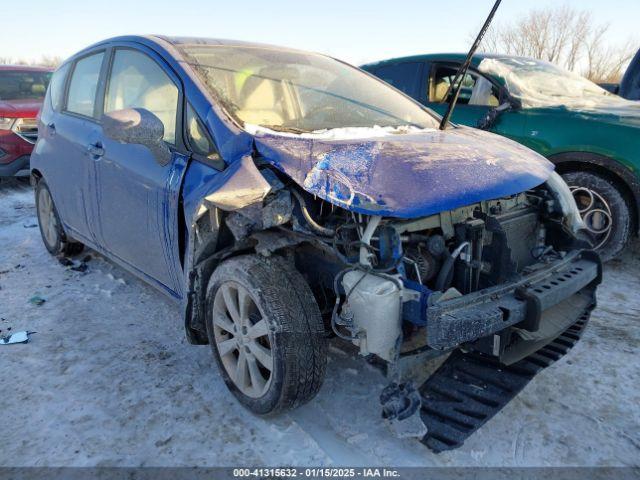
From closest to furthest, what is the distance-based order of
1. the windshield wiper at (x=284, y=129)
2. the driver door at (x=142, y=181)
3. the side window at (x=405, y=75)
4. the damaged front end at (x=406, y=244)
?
1. the damaged front end at (x=406, y=244)
2. the windshield wiper at (x=284, y=129)
3. the driver door at (x=142, y=181)
4. the side window at (x=405, y=75)

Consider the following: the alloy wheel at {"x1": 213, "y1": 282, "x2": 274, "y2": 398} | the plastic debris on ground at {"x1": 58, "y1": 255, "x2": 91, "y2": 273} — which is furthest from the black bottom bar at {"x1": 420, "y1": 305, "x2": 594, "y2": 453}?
the plastic debris on ground at {"x1": 58, "y1": 255, "x2": 91, "y2": 273}

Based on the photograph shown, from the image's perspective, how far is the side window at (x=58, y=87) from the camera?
415cm

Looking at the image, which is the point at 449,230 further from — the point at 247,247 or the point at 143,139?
the point at 143,139

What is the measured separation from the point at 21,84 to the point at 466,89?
7.27 m

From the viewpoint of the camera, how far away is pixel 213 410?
2.50 meters

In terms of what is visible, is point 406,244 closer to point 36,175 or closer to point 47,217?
point 47,217

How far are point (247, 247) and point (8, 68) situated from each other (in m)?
8.26

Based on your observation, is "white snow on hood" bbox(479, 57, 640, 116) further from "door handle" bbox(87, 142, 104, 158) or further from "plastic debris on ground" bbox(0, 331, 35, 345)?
"plastic debris on ground" bbox(0, 331, 35, 345)

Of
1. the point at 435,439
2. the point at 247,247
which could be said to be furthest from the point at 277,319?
the point at 435,439

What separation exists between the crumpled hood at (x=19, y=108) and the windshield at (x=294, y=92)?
5.68 m

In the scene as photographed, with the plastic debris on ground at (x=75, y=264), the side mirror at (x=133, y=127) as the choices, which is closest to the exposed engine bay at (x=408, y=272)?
the side mirror at (x=133, y=127)

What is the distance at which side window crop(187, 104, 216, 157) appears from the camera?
2520 millimetres

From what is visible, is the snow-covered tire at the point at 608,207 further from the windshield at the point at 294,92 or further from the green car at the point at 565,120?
the windshield at the point at 294,92

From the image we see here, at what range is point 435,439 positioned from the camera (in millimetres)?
2096
